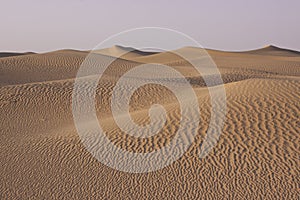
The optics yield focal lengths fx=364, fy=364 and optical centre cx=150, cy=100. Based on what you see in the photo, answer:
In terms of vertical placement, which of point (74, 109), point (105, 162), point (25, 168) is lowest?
point (74, 109)

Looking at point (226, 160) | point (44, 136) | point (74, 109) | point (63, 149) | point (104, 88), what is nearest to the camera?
point (226, 160)

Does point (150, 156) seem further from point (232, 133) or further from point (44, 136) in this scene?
point (44, 136)

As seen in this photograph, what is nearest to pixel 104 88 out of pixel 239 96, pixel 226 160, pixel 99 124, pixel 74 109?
pixel 74 109

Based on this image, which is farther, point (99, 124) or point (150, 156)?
point (99, 124)

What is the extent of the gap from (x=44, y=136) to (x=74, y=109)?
4393 mm

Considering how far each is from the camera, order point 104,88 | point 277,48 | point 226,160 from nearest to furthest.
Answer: point 226,160 → point 104,88 → point 277,48

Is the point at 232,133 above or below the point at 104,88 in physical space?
above

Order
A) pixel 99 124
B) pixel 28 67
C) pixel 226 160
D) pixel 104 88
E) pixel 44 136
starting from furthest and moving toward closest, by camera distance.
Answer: pixel 28 67
pixel 104 88
pixel 99 124
pixel 44 136
pixel 226 160

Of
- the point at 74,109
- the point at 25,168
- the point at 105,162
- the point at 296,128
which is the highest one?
the point at 296,128

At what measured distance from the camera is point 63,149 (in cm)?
944

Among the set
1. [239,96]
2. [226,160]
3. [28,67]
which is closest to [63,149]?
[226,160]

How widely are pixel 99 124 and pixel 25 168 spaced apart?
3583 millimetres

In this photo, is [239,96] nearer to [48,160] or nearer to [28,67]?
[48,160]

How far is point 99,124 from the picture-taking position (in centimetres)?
1174
